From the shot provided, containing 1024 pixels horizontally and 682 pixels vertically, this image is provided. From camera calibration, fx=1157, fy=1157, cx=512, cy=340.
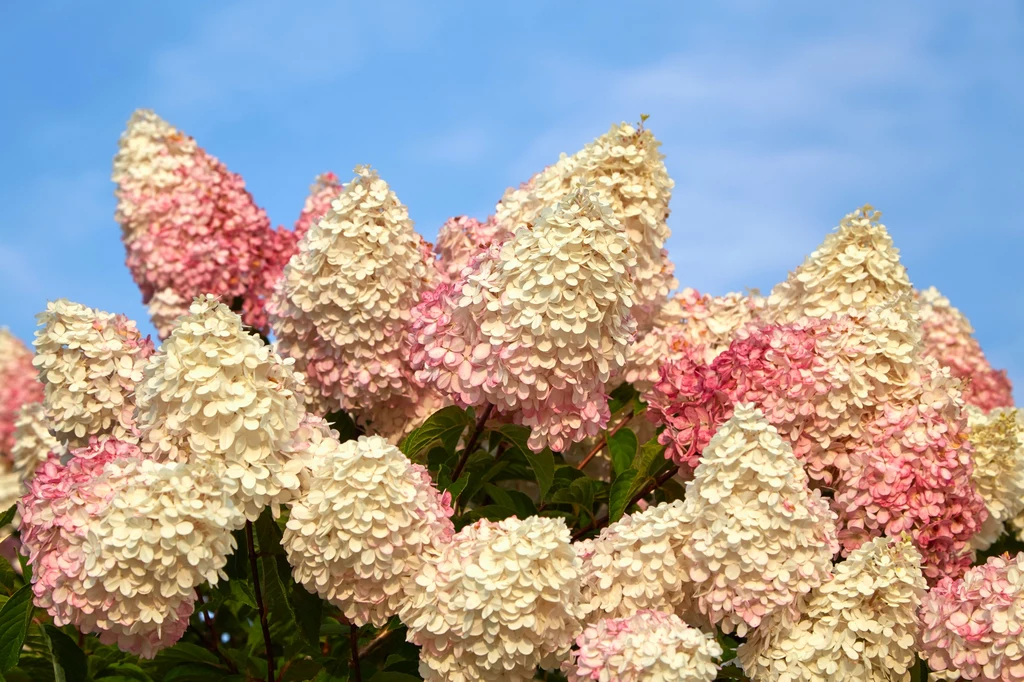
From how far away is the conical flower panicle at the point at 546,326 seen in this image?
8.97ft

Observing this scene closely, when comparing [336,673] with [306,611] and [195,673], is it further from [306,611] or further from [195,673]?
[195,673]

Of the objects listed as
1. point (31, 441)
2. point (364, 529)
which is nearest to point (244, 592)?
point (364, 529)

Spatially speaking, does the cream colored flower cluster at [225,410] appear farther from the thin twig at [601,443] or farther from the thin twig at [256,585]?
the thin twig at [601,443]

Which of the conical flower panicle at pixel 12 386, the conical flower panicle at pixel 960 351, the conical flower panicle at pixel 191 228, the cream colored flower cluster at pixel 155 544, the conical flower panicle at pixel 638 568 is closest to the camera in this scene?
the cream colored flower cluster at pixel 155 544

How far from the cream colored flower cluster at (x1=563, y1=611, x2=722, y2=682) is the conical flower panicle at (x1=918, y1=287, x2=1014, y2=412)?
3.35m

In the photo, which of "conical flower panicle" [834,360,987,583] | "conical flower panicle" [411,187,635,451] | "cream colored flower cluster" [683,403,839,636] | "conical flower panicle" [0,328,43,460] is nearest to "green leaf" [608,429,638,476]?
"conical flower panicle" [411,187,635,451]

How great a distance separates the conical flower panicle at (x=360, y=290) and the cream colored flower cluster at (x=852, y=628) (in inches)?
52.1

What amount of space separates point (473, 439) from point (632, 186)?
0.86m

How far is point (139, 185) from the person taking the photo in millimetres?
4852

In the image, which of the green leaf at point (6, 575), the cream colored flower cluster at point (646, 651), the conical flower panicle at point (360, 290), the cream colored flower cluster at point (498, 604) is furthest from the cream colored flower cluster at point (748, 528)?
the green leaf at point (6, 575)

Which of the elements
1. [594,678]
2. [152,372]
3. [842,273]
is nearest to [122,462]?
[152,372]

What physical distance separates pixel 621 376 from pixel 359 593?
4.45 ft

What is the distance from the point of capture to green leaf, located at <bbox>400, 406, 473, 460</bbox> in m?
3.17

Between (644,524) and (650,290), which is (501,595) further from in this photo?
(650,290)
